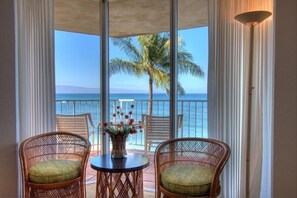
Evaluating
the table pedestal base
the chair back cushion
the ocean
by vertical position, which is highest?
the ocean

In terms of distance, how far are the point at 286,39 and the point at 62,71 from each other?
271cm

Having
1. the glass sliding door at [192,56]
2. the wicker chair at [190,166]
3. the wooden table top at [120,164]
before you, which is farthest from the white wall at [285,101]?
the wooden table top at [120,164]

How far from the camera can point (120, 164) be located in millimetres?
2328

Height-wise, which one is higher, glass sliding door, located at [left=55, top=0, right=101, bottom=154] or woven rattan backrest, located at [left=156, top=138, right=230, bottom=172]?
glass sliding door, located at [left=55, top=0, right=101, bottom=154]

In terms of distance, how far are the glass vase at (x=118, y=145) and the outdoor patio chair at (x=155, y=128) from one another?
77 cm

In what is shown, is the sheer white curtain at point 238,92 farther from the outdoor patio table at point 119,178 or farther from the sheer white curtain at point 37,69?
the sheer white curtain at point 37,69

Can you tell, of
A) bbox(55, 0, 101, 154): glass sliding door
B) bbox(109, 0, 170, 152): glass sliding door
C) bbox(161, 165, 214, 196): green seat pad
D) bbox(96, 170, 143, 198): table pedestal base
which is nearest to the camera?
bbox(161, 165, 214, 196): green seat pad

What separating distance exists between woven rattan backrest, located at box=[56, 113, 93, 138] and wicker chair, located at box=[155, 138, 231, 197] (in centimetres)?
145

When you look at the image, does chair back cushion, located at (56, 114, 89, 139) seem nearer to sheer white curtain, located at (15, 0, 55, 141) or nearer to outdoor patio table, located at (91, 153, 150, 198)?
sheer white curtain, located at (15, 0, 55, 141)

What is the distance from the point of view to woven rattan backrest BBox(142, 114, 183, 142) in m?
3.13

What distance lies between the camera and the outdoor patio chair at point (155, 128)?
313 cm

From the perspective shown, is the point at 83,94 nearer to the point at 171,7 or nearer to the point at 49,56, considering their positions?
the point at 49,56

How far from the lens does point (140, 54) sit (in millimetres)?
3279

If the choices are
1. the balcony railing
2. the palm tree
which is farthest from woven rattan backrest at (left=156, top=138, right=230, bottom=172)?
the palm tree
